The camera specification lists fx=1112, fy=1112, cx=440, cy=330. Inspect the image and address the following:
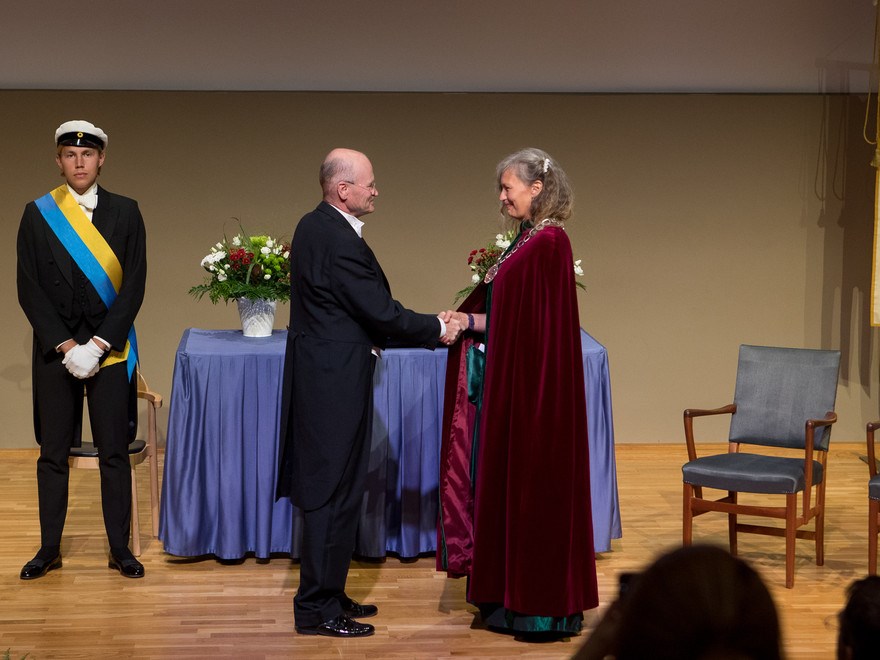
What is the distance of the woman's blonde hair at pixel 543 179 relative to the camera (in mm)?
3666

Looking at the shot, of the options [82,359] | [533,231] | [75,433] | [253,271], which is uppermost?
[533,231]

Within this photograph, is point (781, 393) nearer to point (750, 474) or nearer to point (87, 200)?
point (750, 474)

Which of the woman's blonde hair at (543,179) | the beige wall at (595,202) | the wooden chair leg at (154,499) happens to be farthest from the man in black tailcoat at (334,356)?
the beige wall at (595,202)

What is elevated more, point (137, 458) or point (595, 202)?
point (595, 202)

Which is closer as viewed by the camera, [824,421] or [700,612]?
[700,612]

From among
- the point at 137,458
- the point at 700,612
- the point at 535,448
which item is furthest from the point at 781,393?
the point at 700,612

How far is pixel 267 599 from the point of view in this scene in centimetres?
422

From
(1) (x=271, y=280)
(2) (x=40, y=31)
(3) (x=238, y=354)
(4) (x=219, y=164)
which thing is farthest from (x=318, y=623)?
(4) (x=219, y=164)

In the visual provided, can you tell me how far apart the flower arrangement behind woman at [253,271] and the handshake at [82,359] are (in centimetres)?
71

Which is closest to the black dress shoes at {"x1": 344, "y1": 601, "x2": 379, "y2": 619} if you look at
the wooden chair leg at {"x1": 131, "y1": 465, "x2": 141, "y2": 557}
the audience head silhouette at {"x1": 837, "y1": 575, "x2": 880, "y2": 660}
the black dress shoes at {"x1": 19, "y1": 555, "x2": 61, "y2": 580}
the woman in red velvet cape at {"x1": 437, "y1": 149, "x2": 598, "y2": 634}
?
the woman in red velvet cape at {"x1": 437, "y1": 149, "x2": 598, "y2": 634}

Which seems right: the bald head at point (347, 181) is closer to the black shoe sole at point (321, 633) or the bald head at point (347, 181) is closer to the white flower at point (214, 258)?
the white flower at point (214, 258)

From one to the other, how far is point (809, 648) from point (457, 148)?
3968 mm

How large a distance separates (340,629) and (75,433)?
146cm

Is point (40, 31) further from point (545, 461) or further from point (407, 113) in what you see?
point (545, 461)
